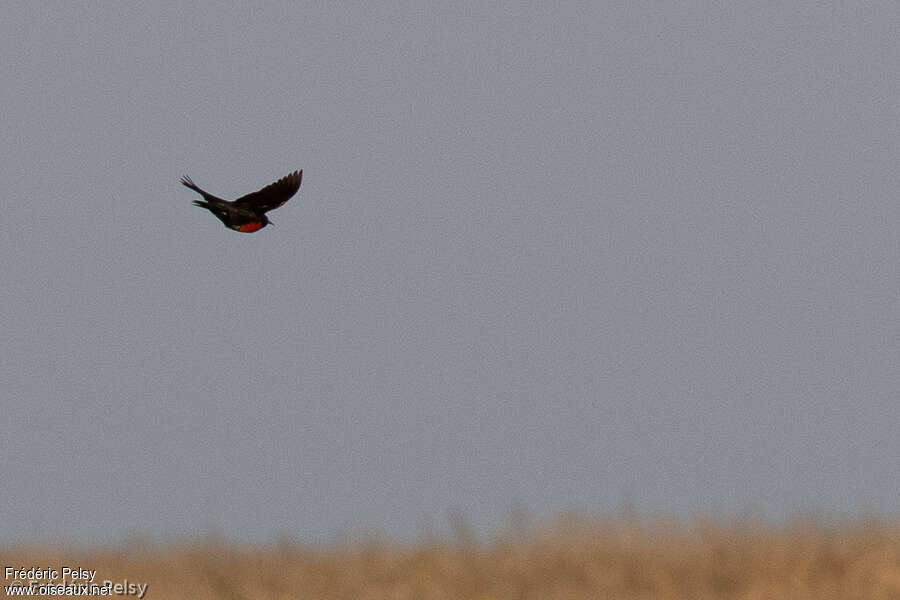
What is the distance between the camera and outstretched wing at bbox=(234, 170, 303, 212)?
29.9 ft

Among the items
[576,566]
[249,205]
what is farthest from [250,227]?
[576,566]

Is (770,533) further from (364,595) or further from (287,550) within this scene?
(287,550)

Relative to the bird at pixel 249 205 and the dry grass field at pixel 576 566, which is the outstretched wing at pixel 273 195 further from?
the dry grass field at pixel 576 566

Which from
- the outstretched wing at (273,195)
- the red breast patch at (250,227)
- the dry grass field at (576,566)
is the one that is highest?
the outstretched wing at (273,195)

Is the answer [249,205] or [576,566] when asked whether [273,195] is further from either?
[576,566]

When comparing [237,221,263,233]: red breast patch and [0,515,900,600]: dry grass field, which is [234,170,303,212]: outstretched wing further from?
[0,515,900,600]: dry grass field

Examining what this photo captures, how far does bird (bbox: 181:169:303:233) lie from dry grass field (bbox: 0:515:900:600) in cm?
240

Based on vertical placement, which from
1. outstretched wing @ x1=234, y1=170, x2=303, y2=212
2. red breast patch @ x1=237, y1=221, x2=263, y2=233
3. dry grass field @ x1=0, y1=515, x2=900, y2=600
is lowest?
dry grass field @ x1=0, y1=515, x2=900, y2=600

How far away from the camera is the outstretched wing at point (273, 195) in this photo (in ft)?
29.9

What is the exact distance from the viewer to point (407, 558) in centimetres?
723

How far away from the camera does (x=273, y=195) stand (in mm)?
9266

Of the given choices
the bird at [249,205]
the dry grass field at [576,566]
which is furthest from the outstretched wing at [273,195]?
the dry grass field at [576,566]

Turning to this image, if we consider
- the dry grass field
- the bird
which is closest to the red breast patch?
the bird

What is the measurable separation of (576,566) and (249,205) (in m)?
3.85
